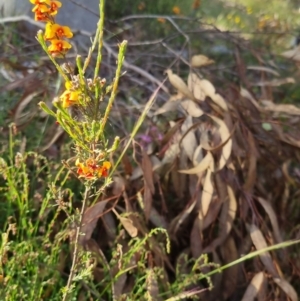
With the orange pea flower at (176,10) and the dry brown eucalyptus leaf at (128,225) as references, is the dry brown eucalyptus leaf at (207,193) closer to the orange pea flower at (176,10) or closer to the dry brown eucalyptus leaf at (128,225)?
the dry brown eucalyptus leaf at (128,225)

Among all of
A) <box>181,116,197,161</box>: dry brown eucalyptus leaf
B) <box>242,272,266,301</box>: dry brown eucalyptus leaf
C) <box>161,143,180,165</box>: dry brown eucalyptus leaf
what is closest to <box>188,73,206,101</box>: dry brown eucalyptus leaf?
<box>181,116,197,161</box>: dry brown eucalyptus leaf

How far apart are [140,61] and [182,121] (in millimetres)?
1079

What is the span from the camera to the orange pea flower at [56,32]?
1.06 meters

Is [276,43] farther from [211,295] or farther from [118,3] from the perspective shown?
[211,295]

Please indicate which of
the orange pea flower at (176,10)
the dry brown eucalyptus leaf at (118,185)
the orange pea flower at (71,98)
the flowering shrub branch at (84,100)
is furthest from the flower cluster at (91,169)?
the orange pea flower at (176,10)

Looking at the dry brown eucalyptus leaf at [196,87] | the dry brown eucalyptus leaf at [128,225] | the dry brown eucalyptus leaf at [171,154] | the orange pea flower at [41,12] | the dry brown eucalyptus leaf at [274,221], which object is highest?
the orange pea flower at [41,12]

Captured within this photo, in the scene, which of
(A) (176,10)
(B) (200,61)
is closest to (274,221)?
(B) (200,61)

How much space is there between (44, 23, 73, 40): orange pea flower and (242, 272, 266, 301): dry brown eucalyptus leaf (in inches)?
41.7

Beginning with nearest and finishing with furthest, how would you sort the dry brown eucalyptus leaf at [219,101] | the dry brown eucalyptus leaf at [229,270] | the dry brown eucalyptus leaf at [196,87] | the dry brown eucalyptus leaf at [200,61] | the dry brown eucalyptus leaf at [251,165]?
the dry brown eucalyptus leaf at [229,270] → the dry brown eucalyptus leaf at [251,165] → the dry brown eucalyptus leaf at [219,101] → the dry brown eucalyptus leaf at [196,87] → the dry brown eucalyptus leaf at [200,61]

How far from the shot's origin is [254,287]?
5.97 ft

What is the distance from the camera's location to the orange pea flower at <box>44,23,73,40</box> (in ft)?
3.47

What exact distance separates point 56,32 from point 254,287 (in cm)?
108

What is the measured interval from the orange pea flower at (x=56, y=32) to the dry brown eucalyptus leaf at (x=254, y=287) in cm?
106

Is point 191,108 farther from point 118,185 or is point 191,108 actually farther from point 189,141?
point 118,185
